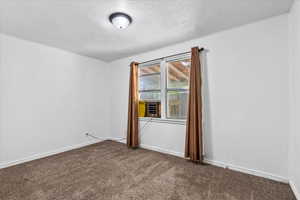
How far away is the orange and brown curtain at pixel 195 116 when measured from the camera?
8.09 feet

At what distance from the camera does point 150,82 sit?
3.46m

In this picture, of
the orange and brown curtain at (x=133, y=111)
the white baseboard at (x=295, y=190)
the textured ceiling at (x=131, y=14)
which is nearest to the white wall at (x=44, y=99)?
the textured ceiling at (x=131, y=14)

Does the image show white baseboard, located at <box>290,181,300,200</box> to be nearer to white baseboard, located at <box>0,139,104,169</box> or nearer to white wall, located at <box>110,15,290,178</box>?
white wall, located at <box>110,15,290,178</box>

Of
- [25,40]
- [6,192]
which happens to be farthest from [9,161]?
[25,40]

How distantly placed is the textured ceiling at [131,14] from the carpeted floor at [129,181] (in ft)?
7.72

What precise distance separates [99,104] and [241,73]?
3.48 metres

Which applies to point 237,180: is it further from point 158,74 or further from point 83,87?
point 83,87

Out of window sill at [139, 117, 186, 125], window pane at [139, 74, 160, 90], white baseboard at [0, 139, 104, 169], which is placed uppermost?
window pane at [139, 74, 160, 90]

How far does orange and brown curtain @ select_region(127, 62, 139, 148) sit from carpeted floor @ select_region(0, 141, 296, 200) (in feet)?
2.26

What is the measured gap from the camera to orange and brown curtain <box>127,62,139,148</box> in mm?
3354

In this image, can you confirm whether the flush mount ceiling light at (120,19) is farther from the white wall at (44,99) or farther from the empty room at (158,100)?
the white wall at (44,99)

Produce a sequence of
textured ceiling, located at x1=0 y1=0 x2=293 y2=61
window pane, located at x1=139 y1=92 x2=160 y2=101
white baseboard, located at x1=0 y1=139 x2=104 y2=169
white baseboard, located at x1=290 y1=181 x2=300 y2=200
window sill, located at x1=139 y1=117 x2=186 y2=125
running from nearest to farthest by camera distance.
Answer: white baseboard, located at x1=290 y1=181 x2=300 y2=200
textured ceiling, located at x1=0 y1=0 x2=293 y2=61
white baseboard, located at x1=0 y1=139 x2=104 y2=169
window sill, located at x1=139 y1=117 x2=186 y2=125
window pane, located at x1=139 y1=92 x2=160 y2=101

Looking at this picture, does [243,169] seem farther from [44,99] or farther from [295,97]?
[44,99]

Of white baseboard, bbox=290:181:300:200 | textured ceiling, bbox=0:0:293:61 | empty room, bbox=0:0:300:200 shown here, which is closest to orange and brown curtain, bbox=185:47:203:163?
empty room, bbox=0:0:300:200
